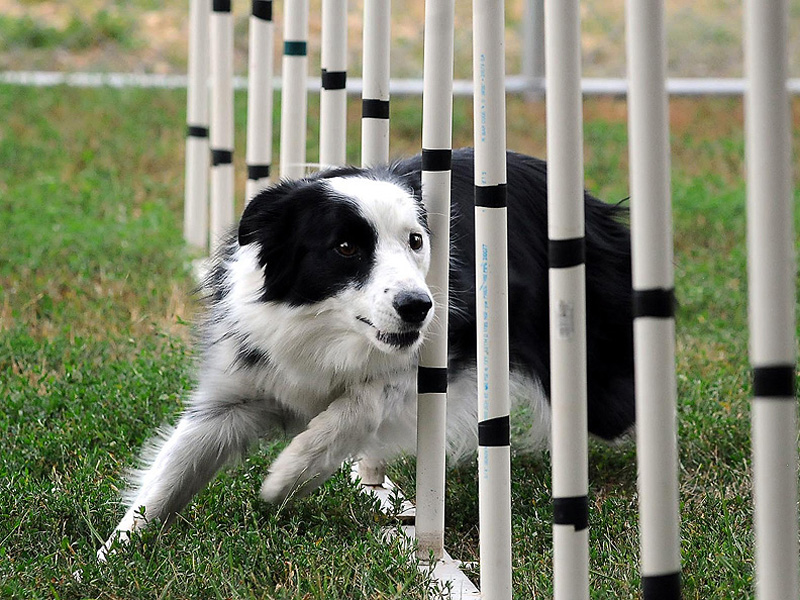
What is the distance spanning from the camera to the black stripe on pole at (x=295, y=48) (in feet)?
12.9

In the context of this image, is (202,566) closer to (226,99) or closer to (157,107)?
(226,99)

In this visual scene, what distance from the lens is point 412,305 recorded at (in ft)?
8.59

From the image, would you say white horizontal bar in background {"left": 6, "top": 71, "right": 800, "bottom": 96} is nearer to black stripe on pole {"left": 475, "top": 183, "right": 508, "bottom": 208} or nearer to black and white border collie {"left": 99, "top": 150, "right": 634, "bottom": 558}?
black and white border collie {"left": 99, "top": 150, "right": 634, "bottom": 558}

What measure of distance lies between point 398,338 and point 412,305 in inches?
4.7

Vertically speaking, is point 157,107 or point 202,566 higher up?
point 157,107

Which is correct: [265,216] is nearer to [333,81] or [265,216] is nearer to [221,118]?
[333,81]

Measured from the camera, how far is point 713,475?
3.29 m

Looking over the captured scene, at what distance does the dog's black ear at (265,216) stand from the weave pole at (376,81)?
296 millimetres

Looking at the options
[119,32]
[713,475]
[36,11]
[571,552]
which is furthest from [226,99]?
[36,11]

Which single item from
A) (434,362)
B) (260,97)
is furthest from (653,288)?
(260,97)

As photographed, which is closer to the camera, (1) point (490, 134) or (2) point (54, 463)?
(1) point (490, 134)

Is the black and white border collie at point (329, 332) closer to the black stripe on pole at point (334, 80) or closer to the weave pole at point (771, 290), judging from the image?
the black stripe on pole at point (334, 80)

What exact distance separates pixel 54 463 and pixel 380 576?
4.24 feet

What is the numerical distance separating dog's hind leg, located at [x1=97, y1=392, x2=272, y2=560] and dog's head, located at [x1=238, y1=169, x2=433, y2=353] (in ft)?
1.14
